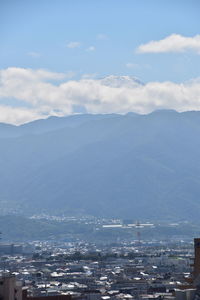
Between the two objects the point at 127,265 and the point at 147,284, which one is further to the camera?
the point at 127,265

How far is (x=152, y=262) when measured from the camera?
7564 inches

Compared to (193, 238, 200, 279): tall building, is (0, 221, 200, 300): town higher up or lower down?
higher up

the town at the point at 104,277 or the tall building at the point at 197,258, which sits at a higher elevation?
the town at the point at 104,277

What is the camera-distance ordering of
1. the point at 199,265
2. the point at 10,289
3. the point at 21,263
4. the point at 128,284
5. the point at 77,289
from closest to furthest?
1. the point at 10,289
2. the point at 199,265
3. the point at 77,289
4. the point at 128,284
5. the point at 21,263

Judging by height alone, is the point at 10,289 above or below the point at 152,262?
below

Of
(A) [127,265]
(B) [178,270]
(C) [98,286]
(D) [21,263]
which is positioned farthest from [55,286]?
(D) [21,263]

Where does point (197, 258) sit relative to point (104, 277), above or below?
below

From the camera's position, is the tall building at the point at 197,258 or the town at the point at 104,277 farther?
the town at the point at 104,277

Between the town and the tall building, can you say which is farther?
the town

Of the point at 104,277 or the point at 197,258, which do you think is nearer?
the point at 197,258

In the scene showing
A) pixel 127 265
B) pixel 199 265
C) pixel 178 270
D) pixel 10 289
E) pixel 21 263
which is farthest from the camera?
pixel 21 263

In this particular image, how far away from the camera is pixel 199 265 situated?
52.9m

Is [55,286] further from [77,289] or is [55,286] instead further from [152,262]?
[152,262]

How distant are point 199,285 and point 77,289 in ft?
244
